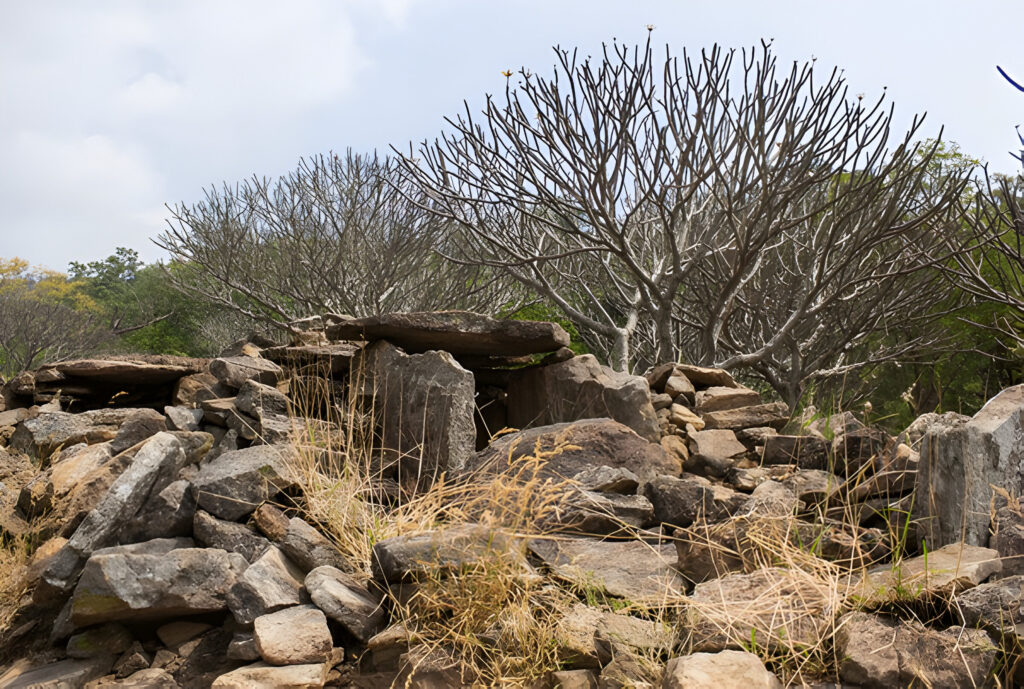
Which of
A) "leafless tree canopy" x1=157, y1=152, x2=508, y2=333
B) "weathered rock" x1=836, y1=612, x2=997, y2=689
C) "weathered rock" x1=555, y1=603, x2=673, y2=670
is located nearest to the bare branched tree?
"leafless tree canopy" x1=157, y1=152, x2=508, y2=333

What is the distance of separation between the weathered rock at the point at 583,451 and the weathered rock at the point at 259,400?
4.76ft

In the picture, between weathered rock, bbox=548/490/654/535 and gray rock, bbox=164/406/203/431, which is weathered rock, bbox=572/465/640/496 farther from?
gray rock, bbox=164/406/203/431

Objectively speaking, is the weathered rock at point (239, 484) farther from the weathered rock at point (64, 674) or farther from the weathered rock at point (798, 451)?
the weathered rock at point (798, 451)

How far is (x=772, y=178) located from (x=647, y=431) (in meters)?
2.97

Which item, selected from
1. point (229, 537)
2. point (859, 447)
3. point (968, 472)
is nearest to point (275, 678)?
point (229, 537)

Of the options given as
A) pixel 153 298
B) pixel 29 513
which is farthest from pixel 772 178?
pixel 153 298

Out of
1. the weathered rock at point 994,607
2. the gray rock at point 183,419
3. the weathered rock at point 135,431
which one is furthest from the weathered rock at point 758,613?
the weathered rock at point 135,431

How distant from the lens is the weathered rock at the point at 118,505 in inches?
147

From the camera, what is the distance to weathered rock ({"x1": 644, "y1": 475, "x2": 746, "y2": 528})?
3.68m

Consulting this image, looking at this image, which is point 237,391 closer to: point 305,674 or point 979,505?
point 305,674

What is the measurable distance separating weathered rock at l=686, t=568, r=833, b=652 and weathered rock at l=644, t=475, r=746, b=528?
1.89 ft

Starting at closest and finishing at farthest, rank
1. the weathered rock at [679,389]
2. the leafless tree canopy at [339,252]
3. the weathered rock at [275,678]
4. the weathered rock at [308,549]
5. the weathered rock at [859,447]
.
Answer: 1. the weathered rock at [275,678]
2. the weathered rock at [308,549]
3. the weathered rock at [859,447]
4. the weathered rock at [679,389]
5. the leafless tree canopy at [339,252]

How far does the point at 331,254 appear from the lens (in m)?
13.7

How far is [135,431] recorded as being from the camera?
4.88m
